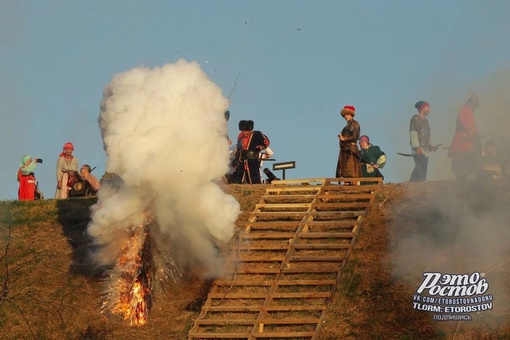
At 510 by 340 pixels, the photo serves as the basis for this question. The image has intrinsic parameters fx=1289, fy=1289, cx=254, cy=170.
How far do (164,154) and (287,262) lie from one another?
3.49 metres

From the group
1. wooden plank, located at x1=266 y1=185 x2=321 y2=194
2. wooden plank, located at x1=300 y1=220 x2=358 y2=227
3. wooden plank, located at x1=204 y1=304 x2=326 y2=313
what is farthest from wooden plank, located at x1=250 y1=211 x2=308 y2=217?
wooden plank, located at x1=204 y1=304 x2=326 y2=313

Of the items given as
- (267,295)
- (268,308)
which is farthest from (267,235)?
(268,308)

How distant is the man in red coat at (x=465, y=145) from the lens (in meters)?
29.4

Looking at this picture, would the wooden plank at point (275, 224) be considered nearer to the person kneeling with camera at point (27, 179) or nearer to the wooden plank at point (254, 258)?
the wooden plank at point (254, 258)

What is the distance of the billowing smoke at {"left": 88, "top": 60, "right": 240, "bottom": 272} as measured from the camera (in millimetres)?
24656

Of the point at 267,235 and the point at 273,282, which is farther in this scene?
the point at 267,235

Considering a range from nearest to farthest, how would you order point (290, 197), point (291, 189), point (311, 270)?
point (311, 270) → point (290, 197) → point (291, 189)

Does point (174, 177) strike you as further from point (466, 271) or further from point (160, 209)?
point (466, 271)

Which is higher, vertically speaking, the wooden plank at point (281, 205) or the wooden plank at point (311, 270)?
the wooden plank at point (281, 205)

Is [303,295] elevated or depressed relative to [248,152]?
depressed

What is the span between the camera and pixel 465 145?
29.4m

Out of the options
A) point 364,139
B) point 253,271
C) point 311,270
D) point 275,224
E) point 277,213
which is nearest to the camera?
point 311,270

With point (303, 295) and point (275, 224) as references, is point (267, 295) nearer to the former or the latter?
point (303, 295)

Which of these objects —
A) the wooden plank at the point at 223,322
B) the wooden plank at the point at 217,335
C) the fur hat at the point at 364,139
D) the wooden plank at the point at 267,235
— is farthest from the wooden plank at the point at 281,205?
the wooden plank at the point at 217,335
